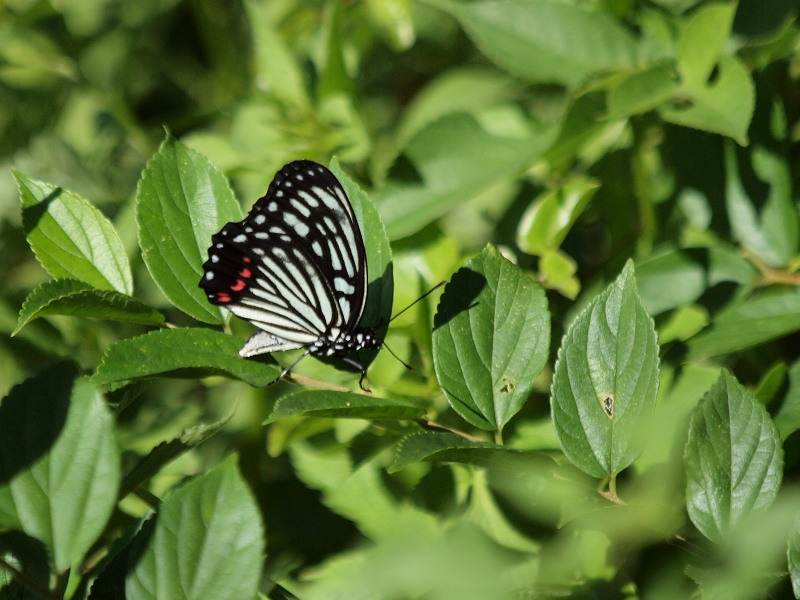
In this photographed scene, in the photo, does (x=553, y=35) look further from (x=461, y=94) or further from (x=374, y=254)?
(x=461, y=94)

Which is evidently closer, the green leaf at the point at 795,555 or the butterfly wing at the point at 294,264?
the green leaf at the point at 795,555

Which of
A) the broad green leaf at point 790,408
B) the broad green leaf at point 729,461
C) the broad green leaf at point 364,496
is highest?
the broad green leaf at point 729,461

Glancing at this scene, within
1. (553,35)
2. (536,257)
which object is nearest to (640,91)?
(553,35)

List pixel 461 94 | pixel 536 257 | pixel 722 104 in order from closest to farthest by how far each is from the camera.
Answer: pixel 722 104 < pixel 536 257 < pixel 461 94

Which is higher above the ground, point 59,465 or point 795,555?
point 59,465

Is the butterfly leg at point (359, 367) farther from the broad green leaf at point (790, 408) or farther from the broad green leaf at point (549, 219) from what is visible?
the broad green leaf at point (790, 408)

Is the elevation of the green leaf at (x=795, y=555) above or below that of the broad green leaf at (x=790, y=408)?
below

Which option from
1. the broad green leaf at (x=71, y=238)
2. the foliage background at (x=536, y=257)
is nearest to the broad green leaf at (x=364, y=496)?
the foliage background at (x=536, y=257)
